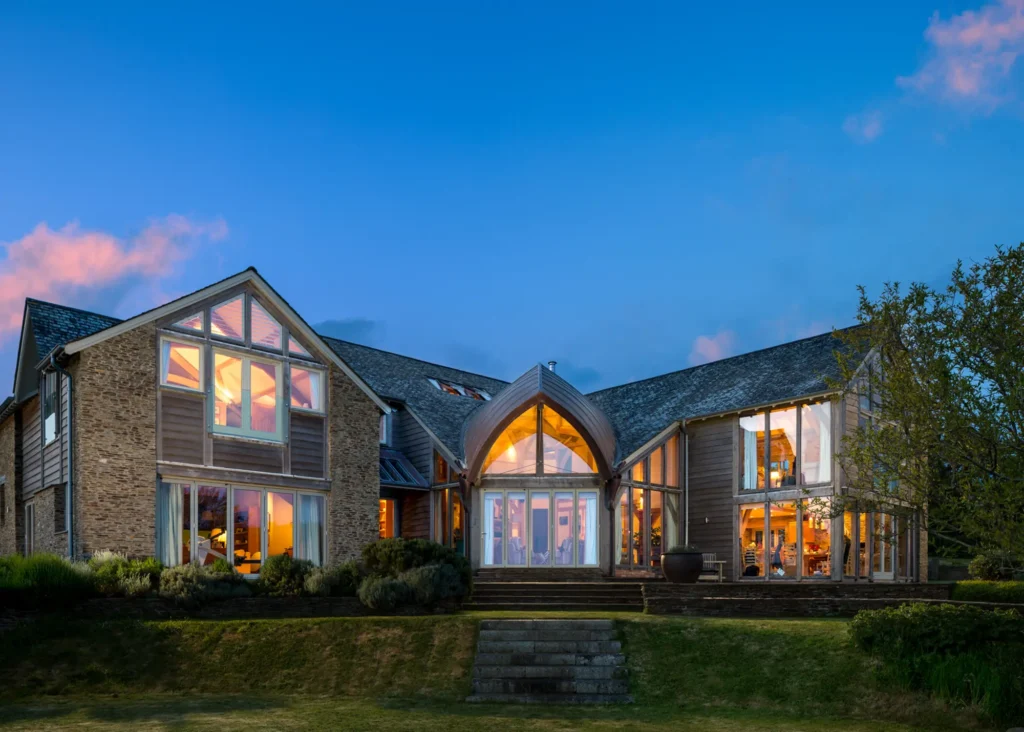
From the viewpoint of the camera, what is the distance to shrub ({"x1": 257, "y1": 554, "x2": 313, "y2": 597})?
59.9ft

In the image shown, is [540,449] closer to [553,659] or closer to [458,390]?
[458,390]

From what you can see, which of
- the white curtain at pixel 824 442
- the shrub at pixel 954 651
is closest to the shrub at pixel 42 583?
the shrub at pixel 954 651

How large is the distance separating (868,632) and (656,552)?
1394cm

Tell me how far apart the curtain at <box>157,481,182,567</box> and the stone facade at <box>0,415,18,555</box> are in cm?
529

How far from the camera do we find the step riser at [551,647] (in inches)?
577

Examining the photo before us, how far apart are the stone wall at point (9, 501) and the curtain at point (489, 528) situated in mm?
11811

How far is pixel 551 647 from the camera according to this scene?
14.8m

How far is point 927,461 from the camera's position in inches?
509

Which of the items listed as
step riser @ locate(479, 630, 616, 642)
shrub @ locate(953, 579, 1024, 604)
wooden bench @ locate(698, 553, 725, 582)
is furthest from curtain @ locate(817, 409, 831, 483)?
step riser @ locate(479, 630, 616, 642)

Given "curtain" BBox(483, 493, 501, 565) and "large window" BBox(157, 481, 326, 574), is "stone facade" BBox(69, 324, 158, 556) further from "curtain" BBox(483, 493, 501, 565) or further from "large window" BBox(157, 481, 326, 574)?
"curtain" BBox(483, 493, 501, 565)

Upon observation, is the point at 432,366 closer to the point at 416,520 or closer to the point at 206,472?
the point at 416,520

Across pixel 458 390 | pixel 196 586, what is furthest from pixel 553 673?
pixel 458 390

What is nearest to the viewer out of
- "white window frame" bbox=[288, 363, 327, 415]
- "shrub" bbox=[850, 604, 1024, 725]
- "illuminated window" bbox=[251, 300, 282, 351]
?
"shrub" bbox=[850, 604, 1024, 725]

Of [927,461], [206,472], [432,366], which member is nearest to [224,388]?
[206,472]
